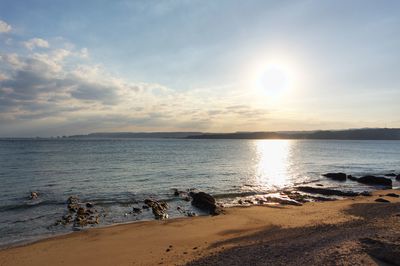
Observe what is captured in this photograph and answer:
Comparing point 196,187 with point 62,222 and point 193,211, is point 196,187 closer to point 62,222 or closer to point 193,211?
point 193,211

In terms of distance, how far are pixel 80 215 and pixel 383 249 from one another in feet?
58.4

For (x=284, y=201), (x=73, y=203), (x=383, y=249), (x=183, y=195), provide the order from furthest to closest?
(x=183, y=195)
(x=284, y=201)
(x=73, y=203)
(x=383, y=249)

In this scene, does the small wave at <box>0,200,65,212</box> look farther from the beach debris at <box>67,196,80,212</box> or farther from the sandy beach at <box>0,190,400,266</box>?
the sandy beach at <box>0,190,400,266</box>

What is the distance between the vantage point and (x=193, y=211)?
23.9 metres

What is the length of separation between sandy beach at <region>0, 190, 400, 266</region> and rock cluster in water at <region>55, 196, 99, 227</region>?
2.22 metres

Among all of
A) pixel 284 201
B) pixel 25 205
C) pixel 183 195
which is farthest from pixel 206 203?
pixel 25 205

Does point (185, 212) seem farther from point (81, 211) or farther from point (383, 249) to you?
point (383, 249)

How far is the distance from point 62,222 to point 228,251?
1264 centimetres

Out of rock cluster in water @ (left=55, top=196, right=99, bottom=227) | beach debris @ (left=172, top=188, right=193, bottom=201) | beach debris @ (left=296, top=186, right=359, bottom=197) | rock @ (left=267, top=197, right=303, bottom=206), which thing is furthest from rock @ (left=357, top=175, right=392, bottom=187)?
rock cluster in water @ (left=55, top=196, right=99, bottom=227)

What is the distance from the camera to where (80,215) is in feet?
70.3

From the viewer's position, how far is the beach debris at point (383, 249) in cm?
951

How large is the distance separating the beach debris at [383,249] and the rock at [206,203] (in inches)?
493

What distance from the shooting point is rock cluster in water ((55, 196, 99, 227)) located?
66.2 ft

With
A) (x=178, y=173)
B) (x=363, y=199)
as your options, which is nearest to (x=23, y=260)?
(x=363, y=199)
